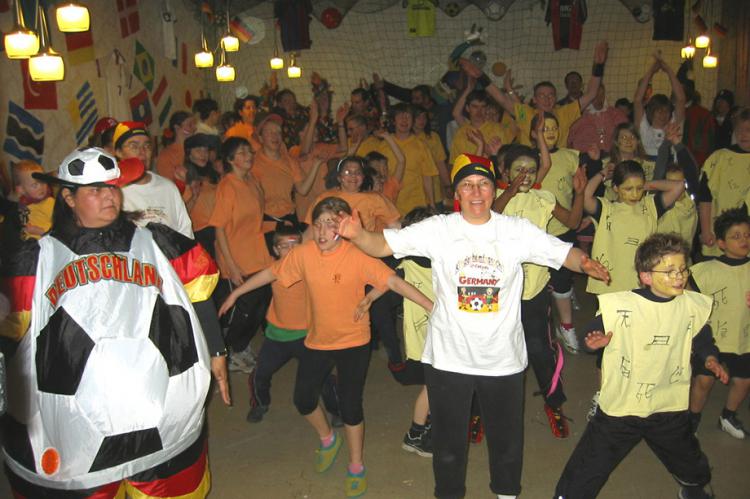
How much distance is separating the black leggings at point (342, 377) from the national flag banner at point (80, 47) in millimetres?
5425

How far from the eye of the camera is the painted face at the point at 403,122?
6.68 meters

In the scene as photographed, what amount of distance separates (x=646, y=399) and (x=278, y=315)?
2126 mm

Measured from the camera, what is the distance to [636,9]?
13.2 m

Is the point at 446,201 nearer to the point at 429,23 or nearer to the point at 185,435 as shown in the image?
the point at 185,435

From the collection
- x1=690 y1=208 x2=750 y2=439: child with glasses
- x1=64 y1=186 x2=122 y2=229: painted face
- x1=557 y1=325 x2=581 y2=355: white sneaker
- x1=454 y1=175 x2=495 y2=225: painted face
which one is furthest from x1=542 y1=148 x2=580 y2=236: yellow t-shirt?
x1=64 y1=186 x2=122 y2=229: painted face

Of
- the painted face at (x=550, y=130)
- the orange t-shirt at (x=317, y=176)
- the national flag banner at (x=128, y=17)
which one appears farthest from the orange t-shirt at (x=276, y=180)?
the national flag banner at (x=128, y=17)

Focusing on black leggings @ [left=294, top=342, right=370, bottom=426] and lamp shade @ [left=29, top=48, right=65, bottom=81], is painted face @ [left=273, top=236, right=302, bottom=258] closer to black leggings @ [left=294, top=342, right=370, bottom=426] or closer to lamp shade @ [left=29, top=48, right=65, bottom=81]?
black leggings @ [left=294, top=342, right=370, bottom=426]

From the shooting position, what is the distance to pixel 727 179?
5230mm

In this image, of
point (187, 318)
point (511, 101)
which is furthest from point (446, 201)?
point (187, 318)

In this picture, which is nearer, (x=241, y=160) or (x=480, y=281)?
(x=480, y=281)

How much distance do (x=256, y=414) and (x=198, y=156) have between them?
241 centimetres

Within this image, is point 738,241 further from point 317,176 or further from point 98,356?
point 317,176

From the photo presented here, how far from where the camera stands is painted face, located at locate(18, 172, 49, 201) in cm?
471

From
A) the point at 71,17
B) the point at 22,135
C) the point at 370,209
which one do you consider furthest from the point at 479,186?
the point at 22,135
